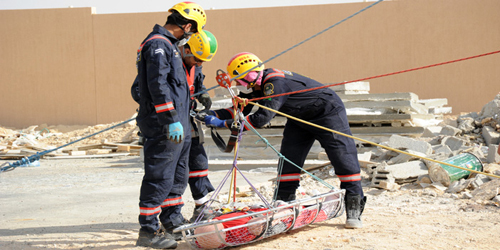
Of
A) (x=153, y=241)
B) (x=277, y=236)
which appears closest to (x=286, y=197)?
(x=277, y=236)

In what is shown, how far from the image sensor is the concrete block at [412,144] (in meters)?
7.93

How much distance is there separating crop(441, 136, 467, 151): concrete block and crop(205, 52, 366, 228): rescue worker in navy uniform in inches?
188

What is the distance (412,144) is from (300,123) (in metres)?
3.98

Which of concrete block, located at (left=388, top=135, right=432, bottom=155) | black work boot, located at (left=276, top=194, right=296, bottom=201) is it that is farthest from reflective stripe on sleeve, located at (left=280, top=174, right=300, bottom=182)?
concrete block, located at (left=388, top=135, right=432, bottom=155)

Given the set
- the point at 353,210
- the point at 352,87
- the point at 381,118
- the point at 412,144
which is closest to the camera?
the point at 353,210

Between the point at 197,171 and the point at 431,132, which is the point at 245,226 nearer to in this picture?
the point at 197,171

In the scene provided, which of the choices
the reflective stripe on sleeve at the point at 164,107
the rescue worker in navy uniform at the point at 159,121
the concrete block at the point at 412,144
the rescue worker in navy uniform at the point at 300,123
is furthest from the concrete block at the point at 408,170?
the reflective stripe on sleeve at the point at 164,107

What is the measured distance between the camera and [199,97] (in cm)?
512

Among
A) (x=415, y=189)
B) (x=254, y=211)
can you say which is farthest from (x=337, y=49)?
(x=254, y=211)

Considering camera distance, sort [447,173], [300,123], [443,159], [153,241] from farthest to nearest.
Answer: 1. [443,159]
2. [447,173]
3. [300,123]
4. [153,241]

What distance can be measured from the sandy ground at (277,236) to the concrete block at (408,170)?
0.17 meters

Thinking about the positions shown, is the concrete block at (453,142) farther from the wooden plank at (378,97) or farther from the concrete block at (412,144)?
the wooden plank at (378,97)

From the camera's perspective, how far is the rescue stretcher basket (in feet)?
12.2

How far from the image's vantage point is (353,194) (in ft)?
15.0
